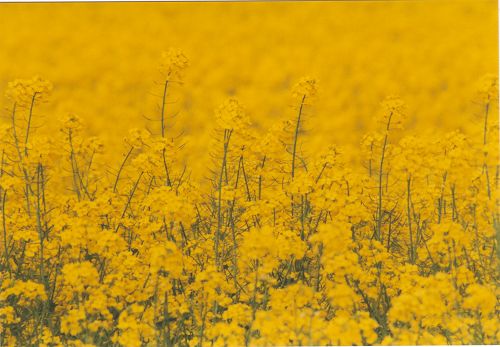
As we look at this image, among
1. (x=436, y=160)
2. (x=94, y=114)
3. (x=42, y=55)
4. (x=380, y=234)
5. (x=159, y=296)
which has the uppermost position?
(x=42, y=55)

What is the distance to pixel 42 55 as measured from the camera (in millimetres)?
5484

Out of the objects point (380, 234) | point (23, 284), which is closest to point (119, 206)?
point (23, 284)

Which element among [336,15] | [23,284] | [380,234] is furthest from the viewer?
[336,15]

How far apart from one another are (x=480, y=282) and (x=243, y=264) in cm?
111

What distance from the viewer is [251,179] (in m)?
A: 4.53

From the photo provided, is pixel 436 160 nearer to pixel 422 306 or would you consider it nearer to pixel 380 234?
pixel 380 234

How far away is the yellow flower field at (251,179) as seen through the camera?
367 centimetres

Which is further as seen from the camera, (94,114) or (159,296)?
(94,114)

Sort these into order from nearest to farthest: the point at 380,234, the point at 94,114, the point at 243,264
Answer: the point at 243,264 → the point at 380,234 → the point at 94,114

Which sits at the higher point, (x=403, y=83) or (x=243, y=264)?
(x=403, y=83)

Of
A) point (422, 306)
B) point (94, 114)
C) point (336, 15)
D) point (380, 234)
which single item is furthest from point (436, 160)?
point (94, 114)

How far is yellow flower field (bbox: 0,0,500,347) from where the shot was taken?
3674mm

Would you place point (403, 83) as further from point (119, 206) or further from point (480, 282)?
point (119, 206)

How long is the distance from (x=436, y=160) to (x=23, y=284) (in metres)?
1.88
